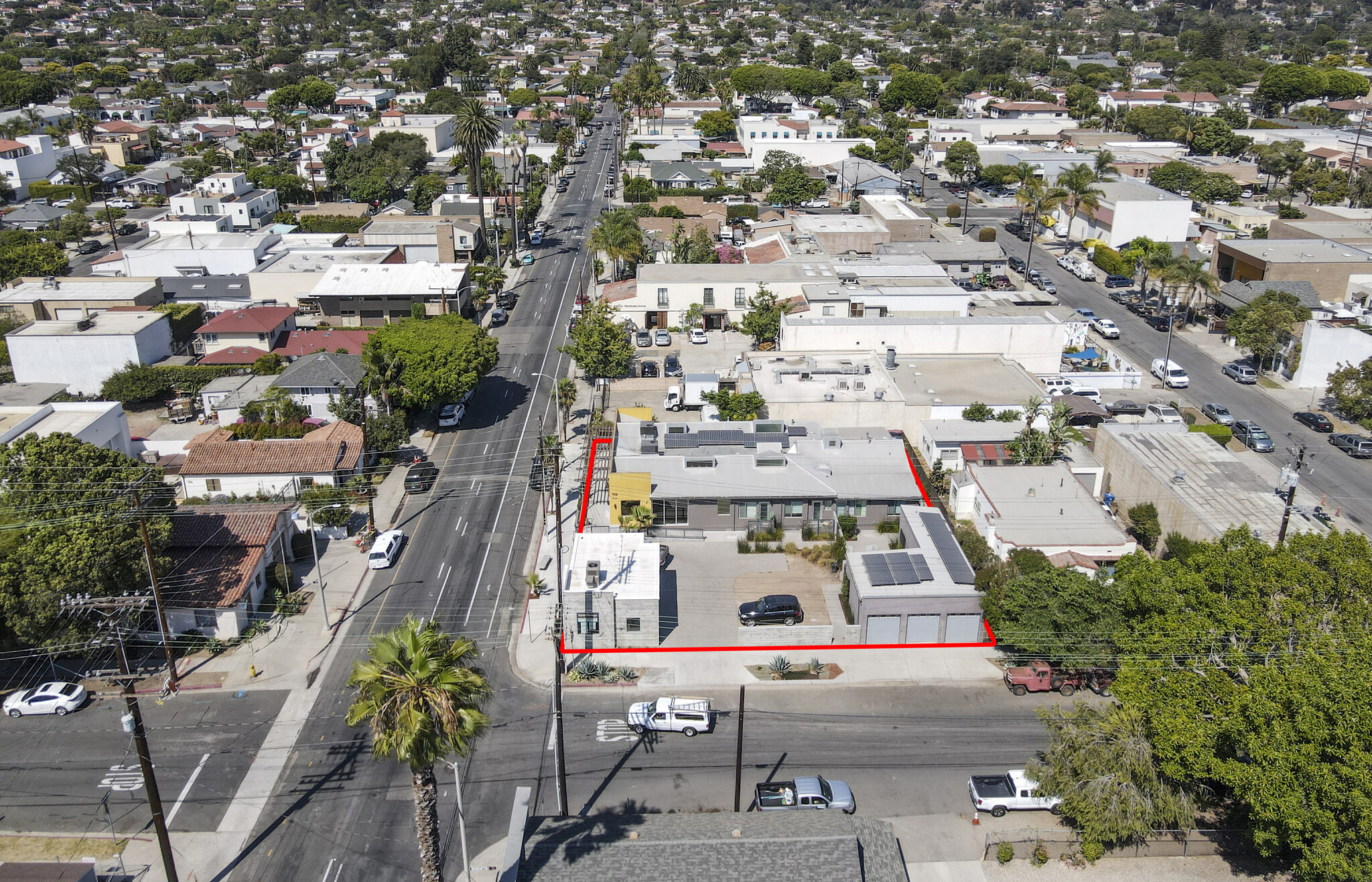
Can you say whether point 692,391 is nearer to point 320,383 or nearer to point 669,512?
point 669,512

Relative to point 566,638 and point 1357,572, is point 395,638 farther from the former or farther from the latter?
point 1357,572

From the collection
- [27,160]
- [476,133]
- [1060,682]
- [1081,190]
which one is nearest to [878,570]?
[1060,682]

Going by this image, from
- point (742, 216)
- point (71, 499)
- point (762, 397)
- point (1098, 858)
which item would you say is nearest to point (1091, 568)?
point (1098, 858)

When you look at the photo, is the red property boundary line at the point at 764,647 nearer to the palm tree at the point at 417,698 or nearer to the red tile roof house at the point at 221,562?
the red tile roof house at the point at 221,562

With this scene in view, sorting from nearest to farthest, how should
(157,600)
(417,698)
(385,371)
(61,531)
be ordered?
(417,698) → (157,600) → (61,531) → (385,371)

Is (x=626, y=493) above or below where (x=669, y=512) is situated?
above

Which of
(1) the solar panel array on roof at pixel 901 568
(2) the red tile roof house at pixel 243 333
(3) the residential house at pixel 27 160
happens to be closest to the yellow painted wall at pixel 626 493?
(1) the solar panel array on roof at pixel 901 568

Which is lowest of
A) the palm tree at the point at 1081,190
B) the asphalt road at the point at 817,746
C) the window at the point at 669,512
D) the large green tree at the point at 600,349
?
the asphalt road at the point at 817,746
